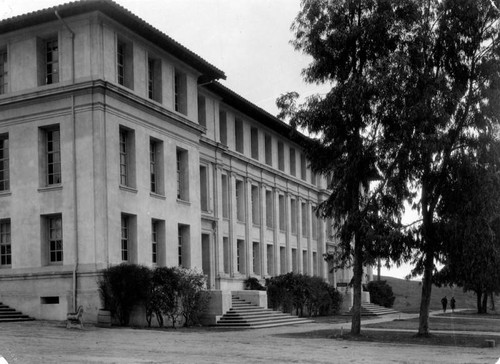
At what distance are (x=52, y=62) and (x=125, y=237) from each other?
7.19 metres

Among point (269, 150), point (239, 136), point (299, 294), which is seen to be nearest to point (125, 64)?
point (239, 136)

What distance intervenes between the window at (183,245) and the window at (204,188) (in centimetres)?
390

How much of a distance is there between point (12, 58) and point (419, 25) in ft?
49.8

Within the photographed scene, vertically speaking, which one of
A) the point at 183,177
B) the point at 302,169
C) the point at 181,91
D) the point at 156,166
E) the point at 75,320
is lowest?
the point at 75,320

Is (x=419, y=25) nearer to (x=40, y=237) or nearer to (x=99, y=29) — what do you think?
(x=99, y=29)

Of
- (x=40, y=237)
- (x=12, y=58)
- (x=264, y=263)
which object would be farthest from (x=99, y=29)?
(x=264, y=263)

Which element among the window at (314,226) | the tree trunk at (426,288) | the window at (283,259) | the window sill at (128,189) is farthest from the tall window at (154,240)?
the window at (314,226)

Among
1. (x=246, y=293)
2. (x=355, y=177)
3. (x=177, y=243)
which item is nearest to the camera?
(x=355, y=177)

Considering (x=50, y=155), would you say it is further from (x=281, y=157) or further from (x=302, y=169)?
(x=302, y=169)

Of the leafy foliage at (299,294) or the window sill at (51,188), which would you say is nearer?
the window sill at (51,188)

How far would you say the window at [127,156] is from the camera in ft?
89.2

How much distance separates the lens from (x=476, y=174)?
21156 millimetres

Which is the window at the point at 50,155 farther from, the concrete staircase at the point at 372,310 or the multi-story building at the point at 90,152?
the concrete staircase at the point at 372,310

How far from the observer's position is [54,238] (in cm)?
2608
